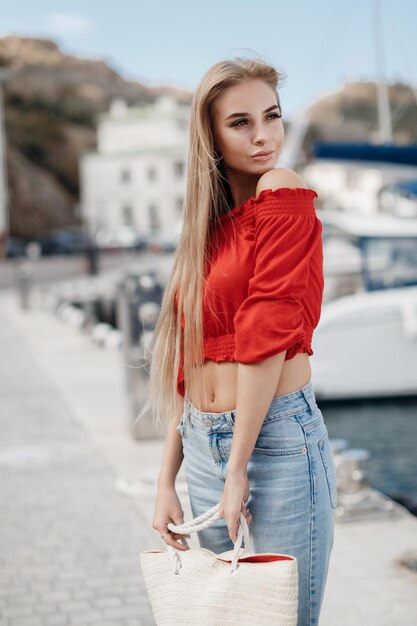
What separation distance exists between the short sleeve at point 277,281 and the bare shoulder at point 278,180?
0.09 ft

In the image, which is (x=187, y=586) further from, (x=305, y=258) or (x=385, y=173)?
(x=385, y=173)

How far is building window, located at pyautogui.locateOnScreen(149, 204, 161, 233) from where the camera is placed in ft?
284

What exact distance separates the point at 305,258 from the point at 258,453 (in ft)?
1.52

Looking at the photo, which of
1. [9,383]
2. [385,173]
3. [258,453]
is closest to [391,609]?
[258,453]

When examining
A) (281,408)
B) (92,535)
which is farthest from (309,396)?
(92,535)

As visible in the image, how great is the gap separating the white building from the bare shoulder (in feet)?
267

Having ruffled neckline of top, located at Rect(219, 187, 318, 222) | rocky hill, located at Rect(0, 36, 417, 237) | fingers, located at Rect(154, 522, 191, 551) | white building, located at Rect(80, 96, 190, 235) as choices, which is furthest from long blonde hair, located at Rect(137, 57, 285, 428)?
white building, located at Rect(80, 96, 190, 235)

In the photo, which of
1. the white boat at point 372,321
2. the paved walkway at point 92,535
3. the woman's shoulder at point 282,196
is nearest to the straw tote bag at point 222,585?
the woman's shoulder at point 282,196

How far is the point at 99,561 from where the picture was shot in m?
4.62

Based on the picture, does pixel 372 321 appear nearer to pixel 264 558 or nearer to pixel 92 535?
pixel 92 535

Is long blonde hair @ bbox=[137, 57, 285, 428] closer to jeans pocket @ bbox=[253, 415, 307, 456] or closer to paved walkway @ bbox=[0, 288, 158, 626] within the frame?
jeans pocket @ bbox=[253, 415, 307, 456]

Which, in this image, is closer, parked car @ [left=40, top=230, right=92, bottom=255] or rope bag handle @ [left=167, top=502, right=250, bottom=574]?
rope bag handle @ [left=167, top=502, right=250, bottom=574]

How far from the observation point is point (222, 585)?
1938mm

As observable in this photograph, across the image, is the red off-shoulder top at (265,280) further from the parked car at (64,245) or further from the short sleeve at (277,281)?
the parked car at (64,245)
